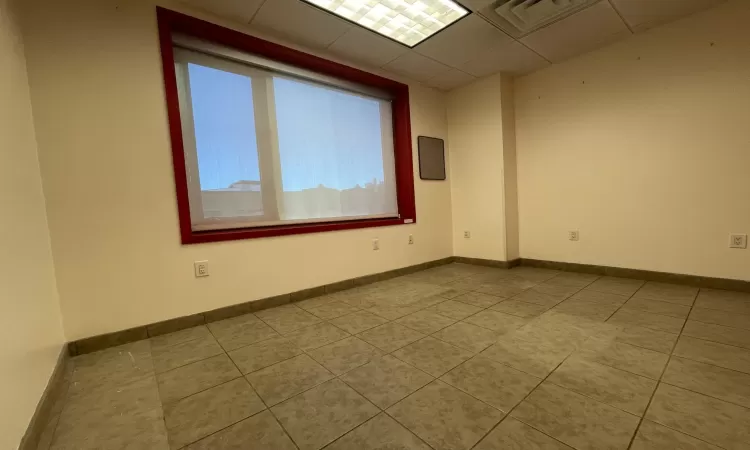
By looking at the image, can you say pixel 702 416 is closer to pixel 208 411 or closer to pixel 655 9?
pixel 208 411

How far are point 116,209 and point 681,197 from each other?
4.47 metres

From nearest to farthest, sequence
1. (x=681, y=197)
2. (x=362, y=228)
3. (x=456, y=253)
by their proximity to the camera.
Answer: (x=681, y=197)
(x=362, y=228)
(x=456, y=253)

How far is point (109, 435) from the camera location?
1081 mm

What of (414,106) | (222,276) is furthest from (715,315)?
(222,276)

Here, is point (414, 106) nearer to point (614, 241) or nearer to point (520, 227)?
point (520, 227)

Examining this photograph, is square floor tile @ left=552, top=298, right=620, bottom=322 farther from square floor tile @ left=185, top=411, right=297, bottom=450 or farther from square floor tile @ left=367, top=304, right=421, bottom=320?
square floor tile @ left=185, top=411, right=297, bottom=450

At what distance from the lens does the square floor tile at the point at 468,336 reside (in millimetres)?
1643

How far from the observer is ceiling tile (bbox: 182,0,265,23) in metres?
2.09

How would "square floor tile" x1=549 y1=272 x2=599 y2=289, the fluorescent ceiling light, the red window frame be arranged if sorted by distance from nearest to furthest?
the red window frame
the fluorescent ceiling light
"square floor tile" x1=549 y1=272 x2=599 y2=289

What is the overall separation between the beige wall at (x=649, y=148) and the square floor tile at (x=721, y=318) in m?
0.79

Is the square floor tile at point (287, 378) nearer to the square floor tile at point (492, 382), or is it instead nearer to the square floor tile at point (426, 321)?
the square floor tile at point (492, 382)

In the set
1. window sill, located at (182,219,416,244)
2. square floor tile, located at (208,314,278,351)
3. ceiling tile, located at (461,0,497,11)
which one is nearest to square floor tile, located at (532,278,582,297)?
window sill, located at (182,219,416,244)

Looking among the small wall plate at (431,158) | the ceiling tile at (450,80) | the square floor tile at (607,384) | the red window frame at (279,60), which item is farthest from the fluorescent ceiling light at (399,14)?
the square floor tile at (607,384)

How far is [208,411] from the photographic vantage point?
1182 mm
